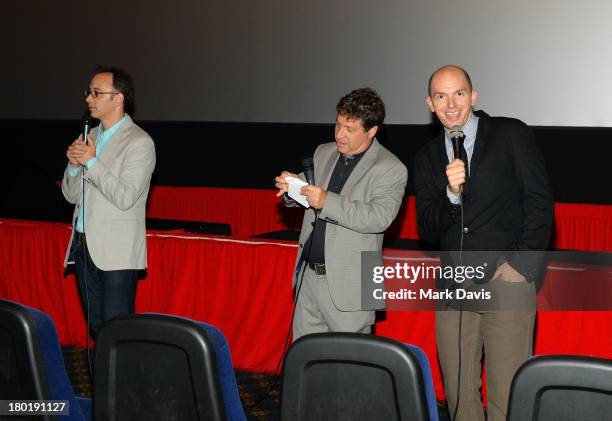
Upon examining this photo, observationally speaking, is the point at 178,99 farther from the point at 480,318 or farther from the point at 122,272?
the point at 480,318

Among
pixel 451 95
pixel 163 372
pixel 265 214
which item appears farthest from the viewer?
pixel 265 214

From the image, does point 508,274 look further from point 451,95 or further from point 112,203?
point 112,203

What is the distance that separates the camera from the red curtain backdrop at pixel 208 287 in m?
3.90

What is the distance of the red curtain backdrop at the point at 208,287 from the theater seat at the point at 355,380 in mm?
2055

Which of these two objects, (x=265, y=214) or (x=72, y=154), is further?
(x=265, y=214)

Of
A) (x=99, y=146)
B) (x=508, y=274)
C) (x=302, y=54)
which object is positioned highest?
(x=302, y=54)

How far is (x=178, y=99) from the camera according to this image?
7.26 m

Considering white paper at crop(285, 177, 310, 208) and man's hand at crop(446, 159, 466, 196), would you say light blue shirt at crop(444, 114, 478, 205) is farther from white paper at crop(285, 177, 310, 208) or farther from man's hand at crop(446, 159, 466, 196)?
white paper at crop(285, 177, 310, 208)

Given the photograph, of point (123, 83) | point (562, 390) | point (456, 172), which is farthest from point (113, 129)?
point (562, 390)

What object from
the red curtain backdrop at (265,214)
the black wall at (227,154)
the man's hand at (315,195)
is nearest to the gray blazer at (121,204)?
the man's hand at (315,195)

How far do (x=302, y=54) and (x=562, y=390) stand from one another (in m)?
5.38

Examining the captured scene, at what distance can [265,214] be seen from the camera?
6.83m

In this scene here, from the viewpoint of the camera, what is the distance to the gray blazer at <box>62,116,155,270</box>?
3025 millimetres

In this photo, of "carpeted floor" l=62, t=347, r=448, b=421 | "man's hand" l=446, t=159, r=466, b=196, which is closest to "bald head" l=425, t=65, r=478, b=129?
"man's hand" l=446, t=159, r=466, b=196
